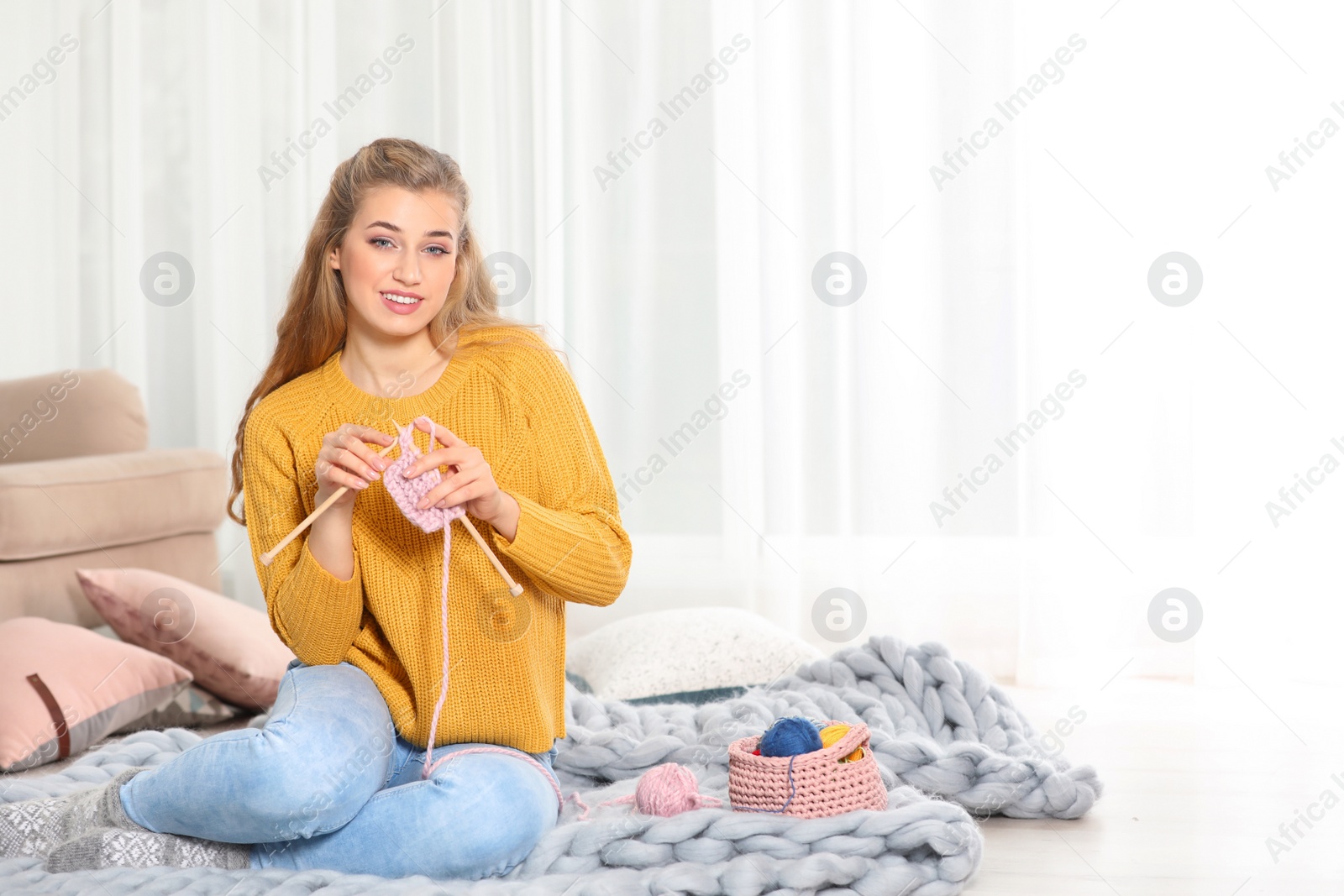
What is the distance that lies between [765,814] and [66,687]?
1.10 metres

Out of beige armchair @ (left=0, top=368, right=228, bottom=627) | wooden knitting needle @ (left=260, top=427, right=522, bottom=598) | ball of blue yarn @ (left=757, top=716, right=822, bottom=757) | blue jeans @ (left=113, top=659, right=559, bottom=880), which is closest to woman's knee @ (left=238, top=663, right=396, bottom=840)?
blue jeans @ (left=113, top=659, right=559, bottom=880)

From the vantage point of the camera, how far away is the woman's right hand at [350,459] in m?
1.12

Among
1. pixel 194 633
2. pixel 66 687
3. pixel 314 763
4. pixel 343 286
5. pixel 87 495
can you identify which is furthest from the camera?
pixel 87 495

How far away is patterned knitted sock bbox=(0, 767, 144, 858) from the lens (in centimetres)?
119

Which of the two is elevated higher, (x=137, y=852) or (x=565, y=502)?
(x=565, y=502)

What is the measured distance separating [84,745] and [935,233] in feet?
5.89

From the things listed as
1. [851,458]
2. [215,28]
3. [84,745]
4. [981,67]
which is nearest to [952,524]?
[851,458]

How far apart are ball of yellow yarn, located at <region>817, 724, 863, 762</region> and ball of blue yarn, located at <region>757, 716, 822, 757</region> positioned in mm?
24

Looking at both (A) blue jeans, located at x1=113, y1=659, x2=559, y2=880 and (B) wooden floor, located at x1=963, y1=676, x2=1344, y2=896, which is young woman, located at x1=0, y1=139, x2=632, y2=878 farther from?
(B) wooden floor, located at x1=963, y1=676, x2=1344, y2=896

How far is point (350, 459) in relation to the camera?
112cm

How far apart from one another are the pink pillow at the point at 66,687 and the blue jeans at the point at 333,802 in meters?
0.59

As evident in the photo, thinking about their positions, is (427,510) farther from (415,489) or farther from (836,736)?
(836,736)

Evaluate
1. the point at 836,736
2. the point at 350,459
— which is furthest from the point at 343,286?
the point at 836,736

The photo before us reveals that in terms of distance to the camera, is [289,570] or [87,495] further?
[87,495]
